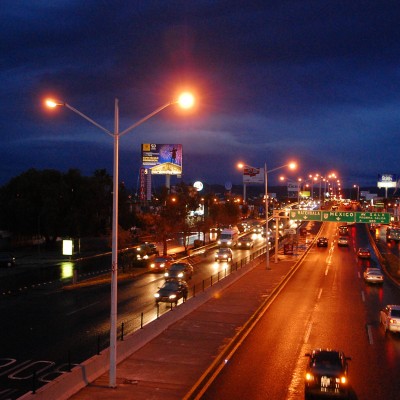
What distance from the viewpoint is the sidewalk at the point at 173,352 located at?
50.0ft

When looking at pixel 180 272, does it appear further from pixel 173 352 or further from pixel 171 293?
pixel 173 352

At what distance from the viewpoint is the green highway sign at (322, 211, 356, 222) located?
165 feet

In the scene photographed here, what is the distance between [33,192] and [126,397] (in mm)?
66353

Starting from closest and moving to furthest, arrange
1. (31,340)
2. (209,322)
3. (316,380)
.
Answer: (316,380) → (31,340) → (209,322)

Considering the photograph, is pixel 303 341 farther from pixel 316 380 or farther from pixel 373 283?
pixel 373 283

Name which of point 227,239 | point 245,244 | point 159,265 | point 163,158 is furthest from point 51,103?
point 163,158

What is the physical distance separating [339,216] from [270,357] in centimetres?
3248

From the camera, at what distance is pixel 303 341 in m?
22.8

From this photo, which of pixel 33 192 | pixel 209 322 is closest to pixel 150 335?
pixel 209 322

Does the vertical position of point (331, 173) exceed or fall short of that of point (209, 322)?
it exceeds it

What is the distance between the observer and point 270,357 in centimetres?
2009

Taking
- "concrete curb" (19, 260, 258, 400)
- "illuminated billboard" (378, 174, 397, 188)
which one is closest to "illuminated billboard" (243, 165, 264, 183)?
"illuminated billboard" (378, 174, 397, 188)

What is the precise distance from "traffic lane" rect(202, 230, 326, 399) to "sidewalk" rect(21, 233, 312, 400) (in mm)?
677

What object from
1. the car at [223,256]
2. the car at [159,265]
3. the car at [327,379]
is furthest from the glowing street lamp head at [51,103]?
the car at [223,256]
